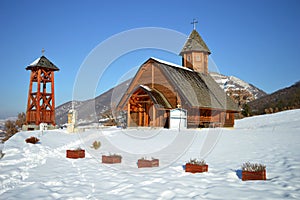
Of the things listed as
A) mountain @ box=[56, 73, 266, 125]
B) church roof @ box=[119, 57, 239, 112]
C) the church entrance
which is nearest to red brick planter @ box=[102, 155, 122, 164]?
the church entrance

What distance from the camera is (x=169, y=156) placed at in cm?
1184

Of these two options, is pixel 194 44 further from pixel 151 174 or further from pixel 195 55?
pixel 151 174

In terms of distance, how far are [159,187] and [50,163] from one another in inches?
212

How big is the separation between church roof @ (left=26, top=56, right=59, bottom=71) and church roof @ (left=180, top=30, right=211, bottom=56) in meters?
16.4

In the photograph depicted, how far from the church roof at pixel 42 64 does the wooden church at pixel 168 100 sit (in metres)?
9.35

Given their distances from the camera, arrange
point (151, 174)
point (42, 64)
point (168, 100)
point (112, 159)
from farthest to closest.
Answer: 1. point (42, 64)
2. point (168, 100)
3. point (112, 159)
4. point (151, 174)

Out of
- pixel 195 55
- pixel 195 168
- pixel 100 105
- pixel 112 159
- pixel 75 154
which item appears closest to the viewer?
pixel 195 168

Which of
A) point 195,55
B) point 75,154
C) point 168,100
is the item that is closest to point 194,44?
point 195,55

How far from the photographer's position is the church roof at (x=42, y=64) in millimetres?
28797

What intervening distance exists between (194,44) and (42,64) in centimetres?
1903

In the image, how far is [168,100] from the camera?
24.9 meters

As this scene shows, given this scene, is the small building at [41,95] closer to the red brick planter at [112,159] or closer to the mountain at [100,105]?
the mountain at [100,105]

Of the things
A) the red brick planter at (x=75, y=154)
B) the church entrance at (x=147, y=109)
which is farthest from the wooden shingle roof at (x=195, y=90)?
the red brick planter at (x=75, y=154)

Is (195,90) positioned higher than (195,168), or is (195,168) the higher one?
(195,90)
